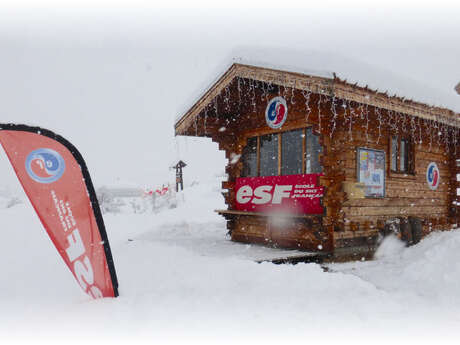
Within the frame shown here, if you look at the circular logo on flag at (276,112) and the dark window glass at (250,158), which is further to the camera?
the dark window glass at (250,158)

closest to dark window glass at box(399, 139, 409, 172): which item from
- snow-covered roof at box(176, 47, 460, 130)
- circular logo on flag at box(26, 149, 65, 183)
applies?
snow-covered roof at box(176, 47, 460, 130)

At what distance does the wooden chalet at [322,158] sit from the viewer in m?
7.93

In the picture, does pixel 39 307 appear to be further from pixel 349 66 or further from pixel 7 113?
pixel 349 66

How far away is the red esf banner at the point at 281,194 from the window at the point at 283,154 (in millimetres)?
216

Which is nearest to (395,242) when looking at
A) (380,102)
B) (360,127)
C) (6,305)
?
(360,127)

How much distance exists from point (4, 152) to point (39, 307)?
2021 millimetres

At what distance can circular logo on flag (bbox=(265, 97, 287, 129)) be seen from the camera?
8.93m

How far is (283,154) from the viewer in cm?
907

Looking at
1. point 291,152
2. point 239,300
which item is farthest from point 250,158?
point 239,300

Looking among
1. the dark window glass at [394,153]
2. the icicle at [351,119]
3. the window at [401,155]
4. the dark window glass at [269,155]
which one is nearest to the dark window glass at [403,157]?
the window at [401,155]

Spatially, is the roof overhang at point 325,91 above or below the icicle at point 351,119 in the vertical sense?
above

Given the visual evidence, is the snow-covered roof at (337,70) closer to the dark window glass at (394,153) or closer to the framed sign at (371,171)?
the dark window glass at (394,153)

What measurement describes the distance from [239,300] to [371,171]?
5.13 metres

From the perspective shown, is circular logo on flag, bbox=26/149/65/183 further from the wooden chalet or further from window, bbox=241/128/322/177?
window, bbox=241/128/322/177
